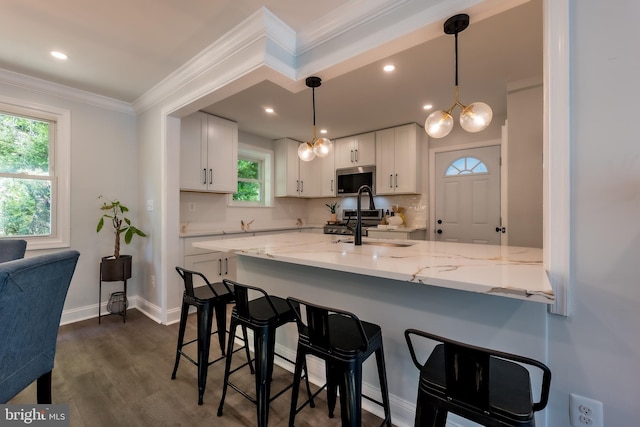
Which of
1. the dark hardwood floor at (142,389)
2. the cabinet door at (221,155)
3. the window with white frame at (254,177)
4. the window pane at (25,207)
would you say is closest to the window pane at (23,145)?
the window pane at (25,207)

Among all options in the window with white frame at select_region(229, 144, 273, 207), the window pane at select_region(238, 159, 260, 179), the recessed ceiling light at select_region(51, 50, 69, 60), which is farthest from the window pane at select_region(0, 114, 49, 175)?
the window pane at select_region(238, 159, 260, 179)

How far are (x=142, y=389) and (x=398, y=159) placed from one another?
3.77 m

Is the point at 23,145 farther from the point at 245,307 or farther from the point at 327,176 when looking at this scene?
the point at 327,176

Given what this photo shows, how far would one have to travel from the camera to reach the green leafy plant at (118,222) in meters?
2.96

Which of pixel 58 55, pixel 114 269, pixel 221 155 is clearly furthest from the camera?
pixel 221 155

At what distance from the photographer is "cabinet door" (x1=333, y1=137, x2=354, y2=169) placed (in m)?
4.59

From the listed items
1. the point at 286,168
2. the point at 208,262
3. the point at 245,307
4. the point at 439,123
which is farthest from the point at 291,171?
the point at 245,307

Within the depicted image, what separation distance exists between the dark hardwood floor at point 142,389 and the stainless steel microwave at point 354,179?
9.78 ft

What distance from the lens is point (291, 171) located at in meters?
4.75

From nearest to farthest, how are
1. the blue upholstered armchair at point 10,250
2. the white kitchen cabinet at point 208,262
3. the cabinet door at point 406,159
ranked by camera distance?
the blue upholstered armchair at point 10,250 < the white kitchen cabinet at point 208,262 < the cabinet door at point 406,159

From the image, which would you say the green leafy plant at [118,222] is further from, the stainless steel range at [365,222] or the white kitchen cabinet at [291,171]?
the stainless steel range at [365,222]

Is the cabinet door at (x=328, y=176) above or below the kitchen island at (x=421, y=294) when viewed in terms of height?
above

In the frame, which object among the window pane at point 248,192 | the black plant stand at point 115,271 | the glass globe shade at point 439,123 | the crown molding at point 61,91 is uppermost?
the crown molding at point 61,91

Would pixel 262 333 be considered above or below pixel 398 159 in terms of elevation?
below
